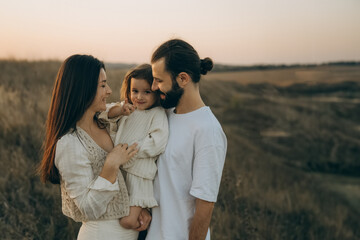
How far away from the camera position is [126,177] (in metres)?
2.00

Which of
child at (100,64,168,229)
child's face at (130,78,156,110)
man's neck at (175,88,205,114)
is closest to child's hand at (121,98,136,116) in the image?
child at (100,64,168,229)

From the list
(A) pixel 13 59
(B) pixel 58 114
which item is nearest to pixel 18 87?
(A) pixel 13 59

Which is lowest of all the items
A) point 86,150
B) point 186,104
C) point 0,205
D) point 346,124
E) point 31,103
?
point 346,124

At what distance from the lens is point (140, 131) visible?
2.06m

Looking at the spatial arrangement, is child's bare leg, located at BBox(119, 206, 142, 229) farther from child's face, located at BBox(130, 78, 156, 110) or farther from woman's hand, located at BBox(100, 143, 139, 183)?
child's face, located at BBox(130, 78, 156, 110)

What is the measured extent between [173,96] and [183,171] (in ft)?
1.57

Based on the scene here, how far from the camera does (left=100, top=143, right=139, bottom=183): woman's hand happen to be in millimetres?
1786

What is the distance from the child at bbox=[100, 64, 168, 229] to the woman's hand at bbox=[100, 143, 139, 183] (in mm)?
63

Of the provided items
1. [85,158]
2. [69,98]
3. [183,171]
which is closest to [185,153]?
[183,171]

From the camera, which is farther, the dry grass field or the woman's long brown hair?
the dry grass field

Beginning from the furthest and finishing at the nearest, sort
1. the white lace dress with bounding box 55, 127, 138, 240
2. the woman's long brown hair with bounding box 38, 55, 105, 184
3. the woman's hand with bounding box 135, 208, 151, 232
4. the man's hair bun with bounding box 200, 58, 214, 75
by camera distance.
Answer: the man's hair bun with bounding box 200, 58, 214, 75, the woman's hand with bounding box 135, 208, 151, 232, the woman's long brown hair with bounding box 38, 55, 105, 184, the white lace dress with bounding box 55, 127, 138, 240

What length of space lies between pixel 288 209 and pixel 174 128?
4486mm

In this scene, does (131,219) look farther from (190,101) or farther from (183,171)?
(190,101)

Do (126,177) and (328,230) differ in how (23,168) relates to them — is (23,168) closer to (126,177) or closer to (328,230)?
(126,177)
